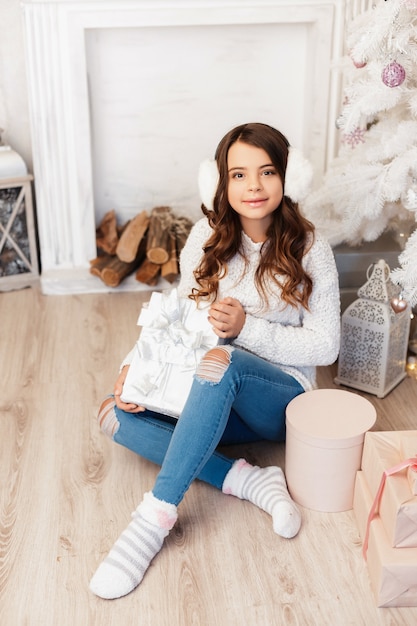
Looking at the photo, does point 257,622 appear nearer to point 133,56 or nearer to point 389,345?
point 389,345

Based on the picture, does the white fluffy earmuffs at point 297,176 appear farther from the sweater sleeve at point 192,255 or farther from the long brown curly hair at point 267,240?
the sweater sleeve at point 192,255

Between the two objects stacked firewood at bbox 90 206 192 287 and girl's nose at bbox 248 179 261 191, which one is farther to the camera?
stacked firewood at bbox 90 206 192 287

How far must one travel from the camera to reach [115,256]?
3.16 metres

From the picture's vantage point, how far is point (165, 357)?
1834mm

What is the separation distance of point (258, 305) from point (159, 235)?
49.0 inches

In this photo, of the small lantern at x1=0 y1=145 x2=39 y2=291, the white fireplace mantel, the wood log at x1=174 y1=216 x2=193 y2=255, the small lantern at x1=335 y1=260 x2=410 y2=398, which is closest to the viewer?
the small lantern at x1=335 y1=260 x2=410 y2=398

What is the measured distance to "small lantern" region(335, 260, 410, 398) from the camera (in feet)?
7.48

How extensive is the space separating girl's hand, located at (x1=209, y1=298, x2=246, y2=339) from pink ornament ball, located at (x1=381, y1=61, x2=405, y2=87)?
29.4 inches

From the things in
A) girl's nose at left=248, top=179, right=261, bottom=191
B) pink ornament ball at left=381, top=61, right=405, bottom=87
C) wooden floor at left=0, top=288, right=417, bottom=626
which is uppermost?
pink ornament ball at left=381, top=61, right=405, bottom=87

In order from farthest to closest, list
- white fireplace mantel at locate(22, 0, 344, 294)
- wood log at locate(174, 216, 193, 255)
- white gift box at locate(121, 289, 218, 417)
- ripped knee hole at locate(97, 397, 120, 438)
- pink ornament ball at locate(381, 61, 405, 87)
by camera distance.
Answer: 1. wood log at locate(174, 216, 193, 255)
2. white fireplace mantel at locate(22, 0, 344, 294)
3. pink ornament ball at locate(381, 61, 405, 87)
4. ripped knee hole at locate(97, 397, 120, 438)
5. white gift box at locate(121, 289, 218, 417)

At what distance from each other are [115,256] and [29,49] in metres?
0.83

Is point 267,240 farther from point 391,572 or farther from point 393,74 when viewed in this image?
point 391,572

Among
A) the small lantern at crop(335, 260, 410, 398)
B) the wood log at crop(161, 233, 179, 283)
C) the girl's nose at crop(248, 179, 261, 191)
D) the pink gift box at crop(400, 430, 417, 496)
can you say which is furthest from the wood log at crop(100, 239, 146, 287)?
the pink gift box at crop(400, 430, 417, 496)

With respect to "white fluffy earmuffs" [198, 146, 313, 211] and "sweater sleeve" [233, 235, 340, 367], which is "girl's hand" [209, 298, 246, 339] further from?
"white fluffy earmuffs" [198, 146, 313, 211]
